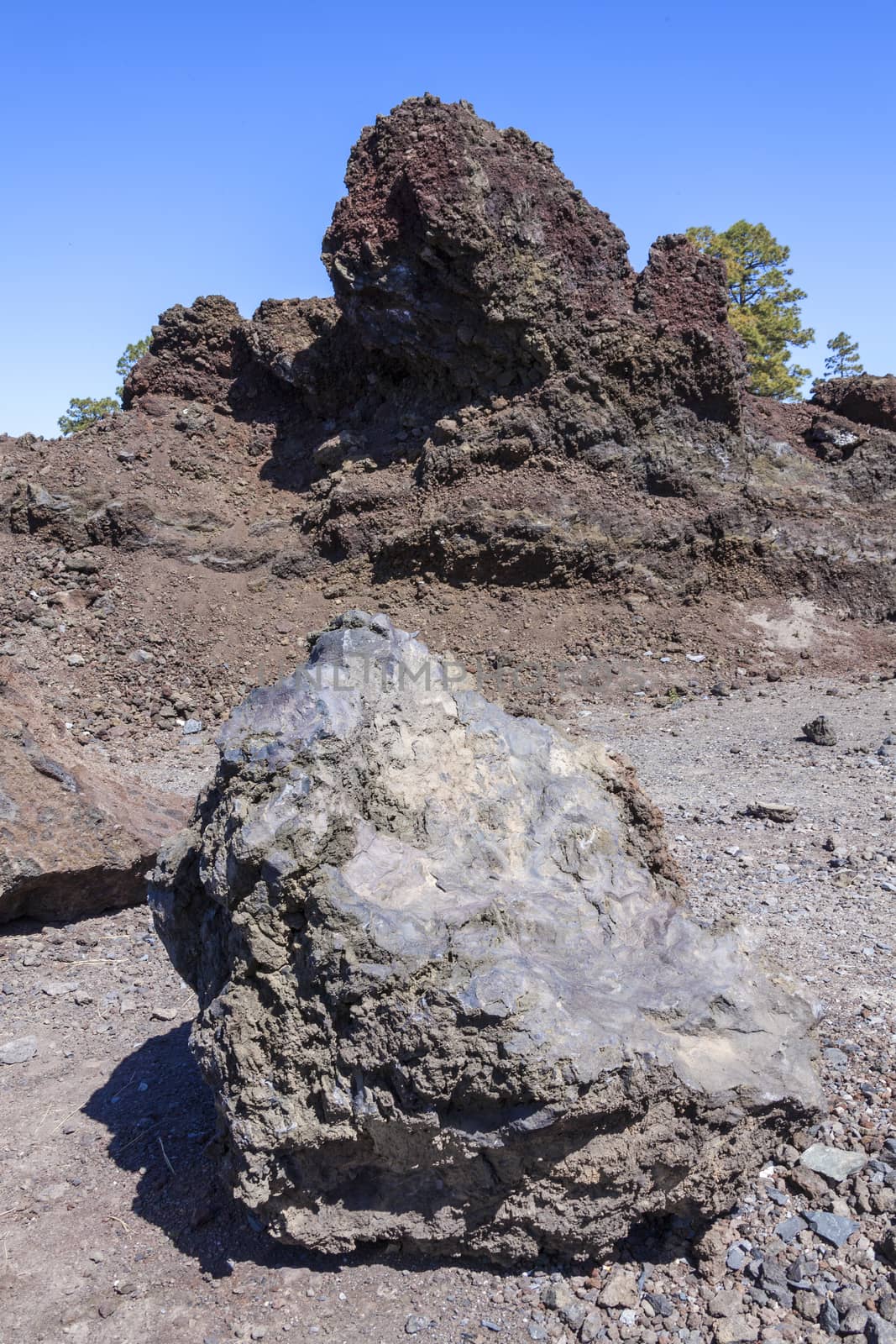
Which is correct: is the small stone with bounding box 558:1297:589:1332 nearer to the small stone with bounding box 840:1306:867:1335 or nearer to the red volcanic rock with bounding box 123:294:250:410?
the small stone with bounding box 840:1306:867:1335

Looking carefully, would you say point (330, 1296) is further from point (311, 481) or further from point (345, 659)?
point (311, 481)

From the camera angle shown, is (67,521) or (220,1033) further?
(67,521)

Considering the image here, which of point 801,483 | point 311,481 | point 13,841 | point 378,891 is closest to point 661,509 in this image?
point 801,483

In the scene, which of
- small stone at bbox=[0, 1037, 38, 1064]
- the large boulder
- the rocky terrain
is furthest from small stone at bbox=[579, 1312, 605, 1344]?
the large boulder

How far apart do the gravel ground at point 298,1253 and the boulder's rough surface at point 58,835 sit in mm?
222

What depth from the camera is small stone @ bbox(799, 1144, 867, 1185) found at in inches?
109

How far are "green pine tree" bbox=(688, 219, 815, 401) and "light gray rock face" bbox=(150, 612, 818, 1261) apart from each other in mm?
23332

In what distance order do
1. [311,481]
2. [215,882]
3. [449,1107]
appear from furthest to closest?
[311,481] < [215,882] < [449,1107]

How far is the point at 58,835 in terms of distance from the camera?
5.04 m

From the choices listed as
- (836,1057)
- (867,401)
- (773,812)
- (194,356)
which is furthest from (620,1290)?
(194,356)

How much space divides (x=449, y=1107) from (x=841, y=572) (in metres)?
12.3

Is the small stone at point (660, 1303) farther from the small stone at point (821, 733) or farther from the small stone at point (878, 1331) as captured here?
the small stone at point (821, 733)

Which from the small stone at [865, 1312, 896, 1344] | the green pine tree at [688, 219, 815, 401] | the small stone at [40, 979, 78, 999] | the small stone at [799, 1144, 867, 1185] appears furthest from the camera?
the green pine tree at [688, 219, 815, 401]

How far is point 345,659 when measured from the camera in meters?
3.04
